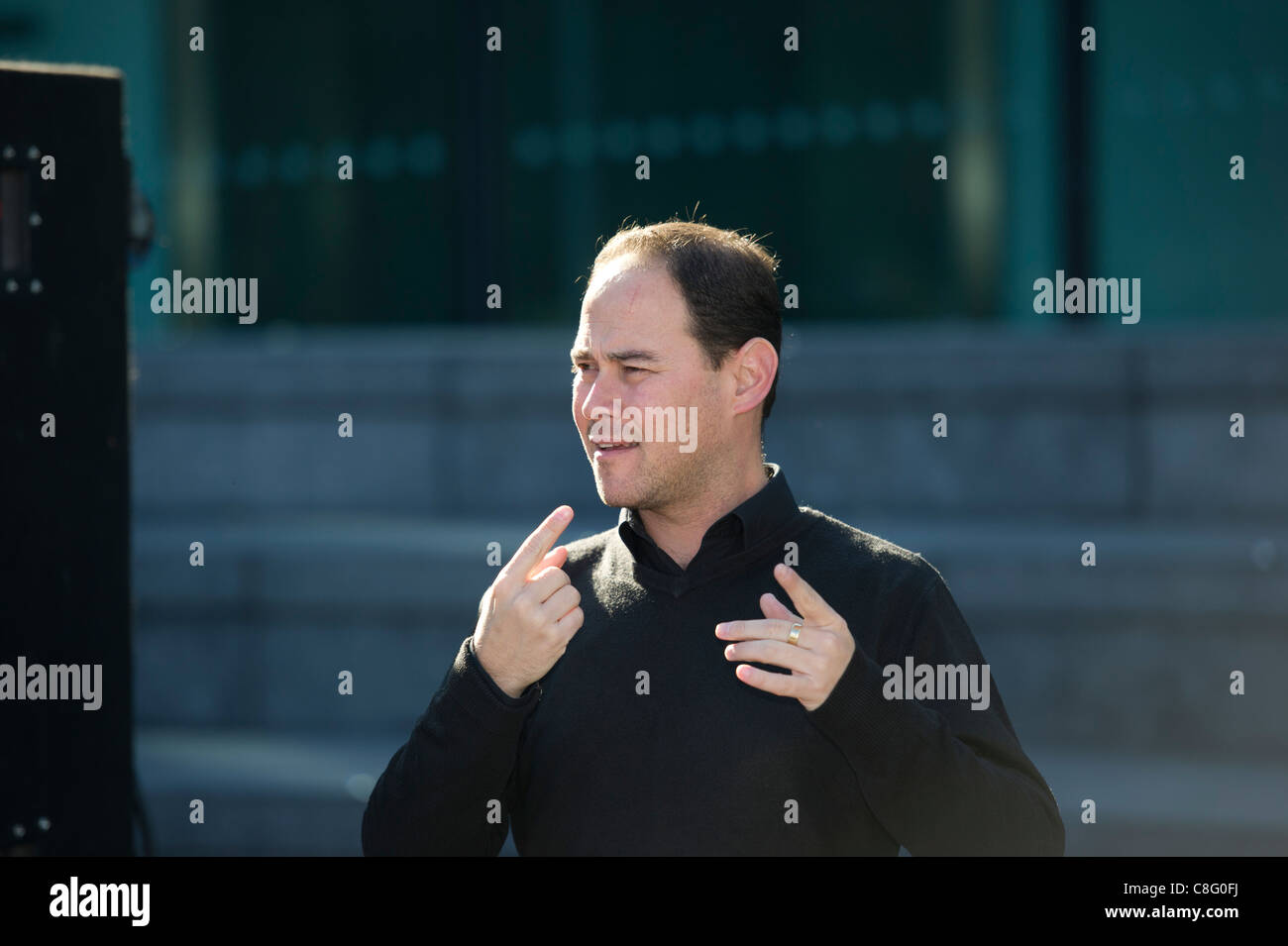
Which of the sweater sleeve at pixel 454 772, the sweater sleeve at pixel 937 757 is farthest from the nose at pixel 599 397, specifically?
the sweater sleeve at pixel 937 757

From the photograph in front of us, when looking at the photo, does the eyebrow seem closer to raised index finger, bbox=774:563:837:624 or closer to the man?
the man

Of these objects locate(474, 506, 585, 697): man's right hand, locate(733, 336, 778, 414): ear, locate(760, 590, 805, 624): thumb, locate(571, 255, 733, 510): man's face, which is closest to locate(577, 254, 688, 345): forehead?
locate(571, 255, 733, 510): man's face

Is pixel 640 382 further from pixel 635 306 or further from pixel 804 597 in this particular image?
pixel 804 597

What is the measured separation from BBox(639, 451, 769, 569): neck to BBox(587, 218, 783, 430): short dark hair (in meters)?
0.25

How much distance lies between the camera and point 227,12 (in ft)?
36.5

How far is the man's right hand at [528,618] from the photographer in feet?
9.74

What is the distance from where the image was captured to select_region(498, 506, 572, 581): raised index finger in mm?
2996

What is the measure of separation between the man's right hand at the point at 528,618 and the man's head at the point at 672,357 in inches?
9.3

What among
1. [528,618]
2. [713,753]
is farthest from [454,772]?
[713,753]

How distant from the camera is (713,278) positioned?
3334 mm

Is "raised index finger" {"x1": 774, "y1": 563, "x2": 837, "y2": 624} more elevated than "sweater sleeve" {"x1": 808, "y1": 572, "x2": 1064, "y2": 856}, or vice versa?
"raised index finger" {"x1": 774, "y1": 563, "x2": 837, "y2": 624}

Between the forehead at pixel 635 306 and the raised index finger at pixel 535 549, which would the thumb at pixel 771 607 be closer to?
the raised index finger at pixel 535 549

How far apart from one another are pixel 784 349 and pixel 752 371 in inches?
204

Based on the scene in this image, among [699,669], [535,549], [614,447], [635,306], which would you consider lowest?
[699,669]
